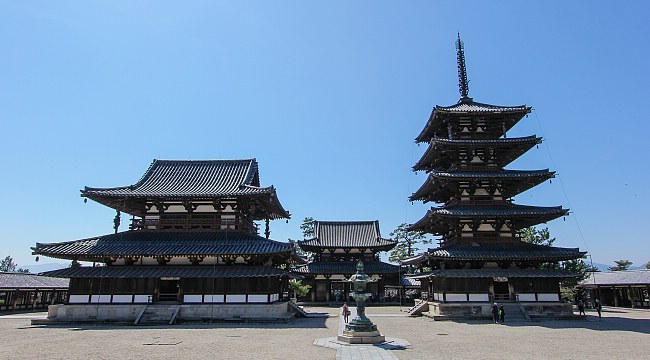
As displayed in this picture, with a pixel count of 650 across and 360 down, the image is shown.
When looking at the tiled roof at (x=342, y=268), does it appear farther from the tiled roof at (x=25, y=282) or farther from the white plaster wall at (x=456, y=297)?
the tiled roof at (x=25, y=282)

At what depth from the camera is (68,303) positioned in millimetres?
29641

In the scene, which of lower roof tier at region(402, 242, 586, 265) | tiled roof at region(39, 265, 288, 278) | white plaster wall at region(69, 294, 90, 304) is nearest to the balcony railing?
tiled roof at region(39, 265, 288, 278)

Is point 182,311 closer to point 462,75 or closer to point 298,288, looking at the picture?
point 298,288

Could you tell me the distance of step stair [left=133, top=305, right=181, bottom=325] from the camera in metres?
28.1

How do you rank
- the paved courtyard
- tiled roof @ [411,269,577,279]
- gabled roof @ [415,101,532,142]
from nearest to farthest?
the paved courtyard → tiled roof @ [411,269,577,279] → gabled roof @ [415,101,532,142]

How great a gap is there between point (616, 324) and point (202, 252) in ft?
100.0

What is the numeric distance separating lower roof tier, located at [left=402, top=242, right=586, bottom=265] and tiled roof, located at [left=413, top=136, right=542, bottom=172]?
7.84 metres

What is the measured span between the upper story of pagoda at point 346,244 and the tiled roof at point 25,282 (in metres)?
30.8

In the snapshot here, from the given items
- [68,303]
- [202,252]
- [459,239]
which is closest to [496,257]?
[459,239]

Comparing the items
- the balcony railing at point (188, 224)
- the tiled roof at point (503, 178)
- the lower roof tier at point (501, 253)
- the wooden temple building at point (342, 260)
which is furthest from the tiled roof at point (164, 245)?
the wooden temple building at point (342, 260)

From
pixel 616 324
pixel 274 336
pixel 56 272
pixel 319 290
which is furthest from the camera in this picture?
pixel 319 290

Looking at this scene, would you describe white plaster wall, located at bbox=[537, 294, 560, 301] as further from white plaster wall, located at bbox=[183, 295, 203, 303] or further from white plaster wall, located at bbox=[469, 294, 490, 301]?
white plaster wall, located at bbox=[183, 295, 203, 303]

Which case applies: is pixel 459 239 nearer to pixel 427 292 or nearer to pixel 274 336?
pixel 427 292

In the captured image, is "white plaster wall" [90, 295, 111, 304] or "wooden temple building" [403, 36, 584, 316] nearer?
"white plaster wall" [90, 295, 111, 304]
